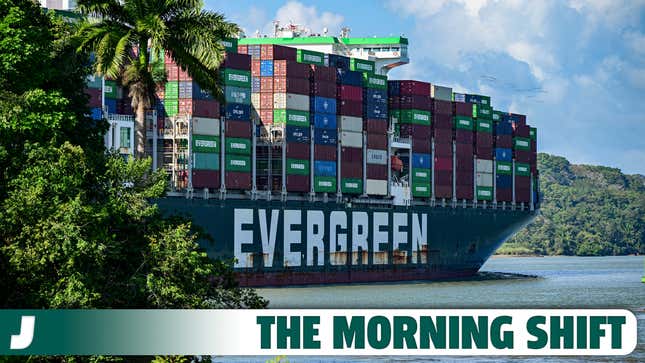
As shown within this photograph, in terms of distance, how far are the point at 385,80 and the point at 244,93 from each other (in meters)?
18.1

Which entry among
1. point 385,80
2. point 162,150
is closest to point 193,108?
Result: point 162,150

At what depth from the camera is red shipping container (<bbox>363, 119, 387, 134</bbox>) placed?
3926 inches

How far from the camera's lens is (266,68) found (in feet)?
296

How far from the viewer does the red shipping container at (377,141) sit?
9988cm

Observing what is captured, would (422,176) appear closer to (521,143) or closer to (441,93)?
(441,93)

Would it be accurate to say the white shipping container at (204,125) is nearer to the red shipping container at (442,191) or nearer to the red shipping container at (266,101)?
the red shipping container at (266,101)

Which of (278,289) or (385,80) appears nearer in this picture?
(278,289)

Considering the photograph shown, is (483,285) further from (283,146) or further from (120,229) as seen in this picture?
(120,229)

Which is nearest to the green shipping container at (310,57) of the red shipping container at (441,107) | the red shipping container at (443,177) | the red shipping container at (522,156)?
the red shipping container at (441,107)

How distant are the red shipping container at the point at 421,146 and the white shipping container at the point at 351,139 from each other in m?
8.14

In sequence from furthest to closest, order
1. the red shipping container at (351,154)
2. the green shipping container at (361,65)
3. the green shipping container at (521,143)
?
the green shipping container at (521,143), the green shipping container at (361,65), the red shipping container at (351,154)

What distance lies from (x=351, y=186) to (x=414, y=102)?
1041cm

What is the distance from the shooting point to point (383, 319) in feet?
84.6

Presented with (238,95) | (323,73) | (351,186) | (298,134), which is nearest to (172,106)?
(238,95)
